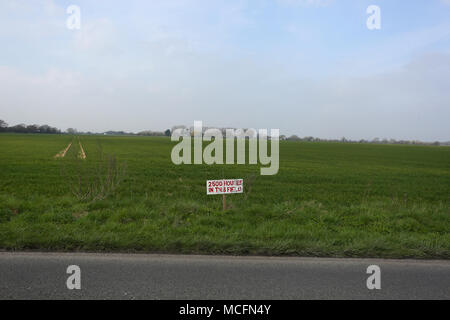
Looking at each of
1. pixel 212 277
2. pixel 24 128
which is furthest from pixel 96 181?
pixel 24 128

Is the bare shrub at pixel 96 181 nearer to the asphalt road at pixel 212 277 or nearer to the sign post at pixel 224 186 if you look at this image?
the sign post at pixel 224 186

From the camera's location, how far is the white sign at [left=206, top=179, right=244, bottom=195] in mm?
5812

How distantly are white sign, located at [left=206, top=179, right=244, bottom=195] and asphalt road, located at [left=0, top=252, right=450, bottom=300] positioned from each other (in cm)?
219

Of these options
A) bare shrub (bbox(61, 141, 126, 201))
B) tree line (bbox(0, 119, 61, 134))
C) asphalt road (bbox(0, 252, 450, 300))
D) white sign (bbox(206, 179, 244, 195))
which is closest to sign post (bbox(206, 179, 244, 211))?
white sign (bbox(206, 179, 244, 195))

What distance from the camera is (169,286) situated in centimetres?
297

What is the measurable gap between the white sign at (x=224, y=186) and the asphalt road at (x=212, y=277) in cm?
219

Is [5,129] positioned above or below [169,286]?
above

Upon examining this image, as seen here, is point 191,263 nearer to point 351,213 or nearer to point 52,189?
point 351,213

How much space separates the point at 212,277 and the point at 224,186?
2.84 metres

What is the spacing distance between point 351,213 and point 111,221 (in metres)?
5.88

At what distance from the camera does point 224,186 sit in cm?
589

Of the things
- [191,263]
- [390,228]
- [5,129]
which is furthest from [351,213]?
[5,129]
